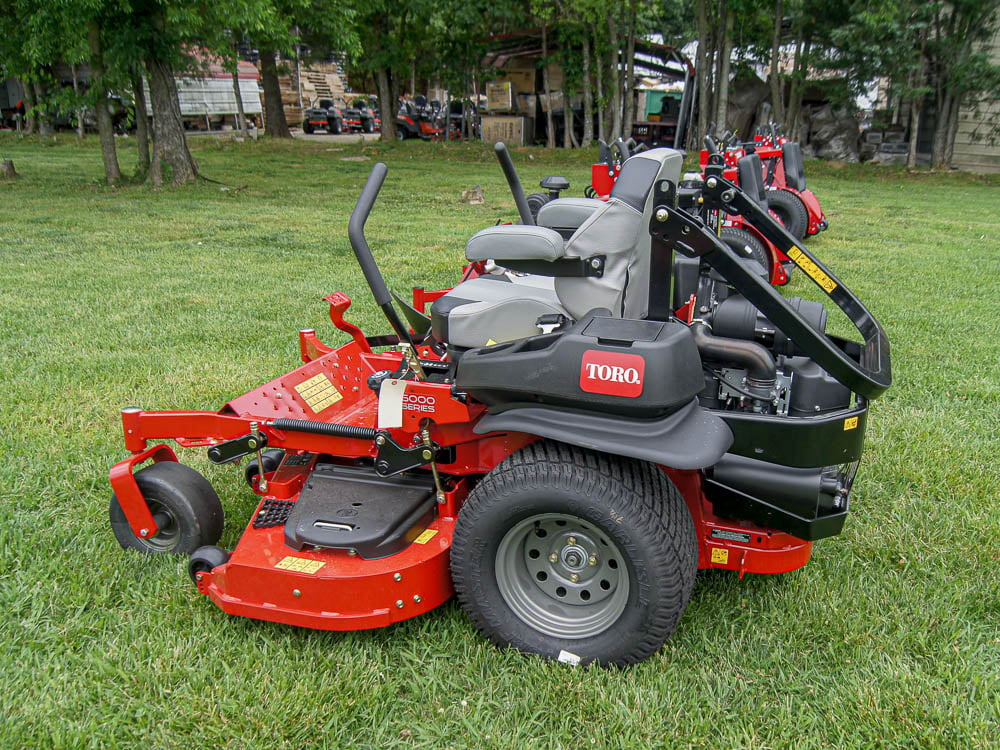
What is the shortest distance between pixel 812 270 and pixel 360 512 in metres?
1.79

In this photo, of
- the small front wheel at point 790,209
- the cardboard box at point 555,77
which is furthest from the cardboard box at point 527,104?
the small front wheel at point 790,209

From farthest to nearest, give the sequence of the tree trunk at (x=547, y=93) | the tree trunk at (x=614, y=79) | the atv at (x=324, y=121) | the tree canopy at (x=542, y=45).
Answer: the atv at (x=324, y=121) → the tree trunk at (x=547, y=93) → the tree trunk at (x=614, y=79) → the tree canopy at (x=542, y=45)

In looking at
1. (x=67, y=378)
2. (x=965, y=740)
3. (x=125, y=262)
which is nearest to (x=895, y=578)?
(x=965, y=740)

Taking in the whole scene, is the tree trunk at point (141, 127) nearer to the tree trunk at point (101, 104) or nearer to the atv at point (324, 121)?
the tree trunk at point (101, 104)

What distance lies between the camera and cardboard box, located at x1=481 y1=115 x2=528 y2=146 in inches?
1038

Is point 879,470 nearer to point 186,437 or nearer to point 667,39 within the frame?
point 186,437

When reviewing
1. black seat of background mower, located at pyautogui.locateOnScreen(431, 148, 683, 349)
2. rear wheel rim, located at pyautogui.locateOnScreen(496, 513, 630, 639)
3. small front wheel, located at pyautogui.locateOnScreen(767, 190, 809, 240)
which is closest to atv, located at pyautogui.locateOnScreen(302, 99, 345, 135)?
small front wheel, located at pyautogui.locateOnScreen(767, 190, 809, 240)

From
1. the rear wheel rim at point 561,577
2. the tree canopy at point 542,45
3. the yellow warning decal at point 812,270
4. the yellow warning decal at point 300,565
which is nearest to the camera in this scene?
the rear wheel rim at point 561,577

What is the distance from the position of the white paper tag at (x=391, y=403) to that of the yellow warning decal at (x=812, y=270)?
1.45 metres

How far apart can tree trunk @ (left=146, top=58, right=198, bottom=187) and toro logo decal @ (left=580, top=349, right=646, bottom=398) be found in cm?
1362

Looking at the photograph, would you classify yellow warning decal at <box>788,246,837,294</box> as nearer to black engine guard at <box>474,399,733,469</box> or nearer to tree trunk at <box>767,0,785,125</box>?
black engine guard at <box>474,399,733,469</box>

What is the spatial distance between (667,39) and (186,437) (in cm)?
2348

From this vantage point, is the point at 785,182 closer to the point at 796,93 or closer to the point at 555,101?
the point at 796,93

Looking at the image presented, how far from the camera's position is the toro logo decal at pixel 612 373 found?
7.32ft
